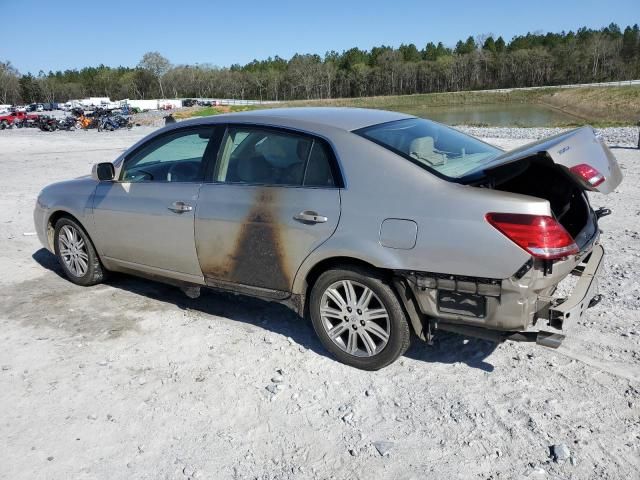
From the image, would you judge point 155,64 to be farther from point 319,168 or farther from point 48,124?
point 319,168

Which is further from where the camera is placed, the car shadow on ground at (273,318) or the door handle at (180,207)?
the door handle at (180,207)

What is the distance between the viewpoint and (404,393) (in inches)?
137

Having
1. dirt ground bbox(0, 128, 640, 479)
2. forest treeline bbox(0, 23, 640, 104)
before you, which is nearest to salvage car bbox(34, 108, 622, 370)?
dirt ground bbox(0, 128, 640, 479)

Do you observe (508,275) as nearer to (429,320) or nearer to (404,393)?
(429,320)

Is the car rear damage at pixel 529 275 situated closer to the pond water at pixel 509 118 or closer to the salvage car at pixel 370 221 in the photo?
the salvage car at pixel 370 221

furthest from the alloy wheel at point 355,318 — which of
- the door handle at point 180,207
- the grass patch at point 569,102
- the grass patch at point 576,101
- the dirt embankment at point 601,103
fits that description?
the dirt embankment at point 601,103

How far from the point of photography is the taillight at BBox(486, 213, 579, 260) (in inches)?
119

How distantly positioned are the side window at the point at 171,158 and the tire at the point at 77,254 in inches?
35.2

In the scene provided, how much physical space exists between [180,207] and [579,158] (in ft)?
9.57

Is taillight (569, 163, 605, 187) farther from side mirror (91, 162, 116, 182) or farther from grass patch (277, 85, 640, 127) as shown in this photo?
grass patch (277, 85, 640, 127)

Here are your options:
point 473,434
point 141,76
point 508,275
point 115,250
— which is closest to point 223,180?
point 115,250

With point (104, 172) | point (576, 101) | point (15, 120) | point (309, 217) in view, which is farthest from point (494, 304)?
point (576, 101)

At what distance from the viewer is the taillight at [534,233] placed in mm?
3033

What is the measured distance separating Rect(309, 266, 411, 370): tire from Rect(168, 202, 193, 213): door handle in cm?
128
